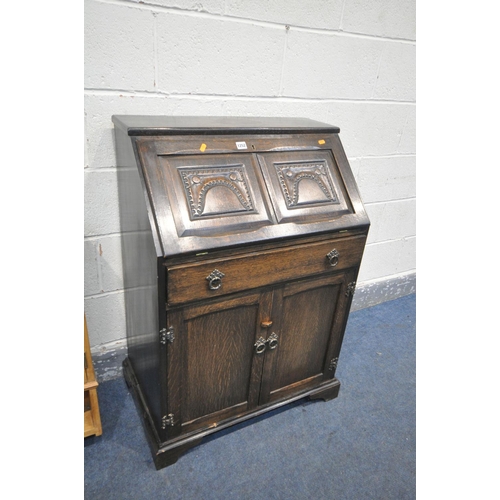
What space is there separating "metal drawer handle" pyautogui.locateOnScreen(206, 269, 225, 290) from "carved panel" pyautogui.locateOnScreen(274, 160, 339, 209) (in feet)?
1.08

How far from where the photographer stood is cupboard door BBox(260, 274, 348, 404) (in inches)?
55.7

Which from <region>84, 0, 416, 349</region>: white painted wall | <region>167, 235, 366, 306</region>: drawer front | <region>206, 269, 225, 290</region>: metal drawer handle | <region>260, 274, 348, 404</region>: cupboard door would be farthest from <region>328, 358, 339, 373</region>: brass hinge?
<region>84, 0, 416, 349</region>: white painted wall

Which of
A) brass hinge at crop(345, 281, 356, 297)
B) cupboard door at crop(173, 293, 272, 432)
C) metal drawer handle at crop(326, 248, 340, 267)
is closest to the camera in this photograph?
cupboard door at crop(173, 293, 272, 432)

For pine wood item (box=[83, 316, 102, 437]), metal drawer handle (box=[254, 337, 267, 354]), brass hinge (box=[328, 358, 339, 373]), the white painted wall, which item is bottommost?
pine wood item (box=[83, 316, 102, 437])

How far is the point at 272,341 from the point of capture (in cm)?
142

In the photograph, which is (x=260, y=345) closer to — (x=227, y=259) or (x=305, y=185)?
(x=227, y=259)

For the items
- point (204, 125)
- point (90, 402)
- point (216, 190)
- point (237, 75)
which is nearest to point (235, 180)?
point (216, 190)

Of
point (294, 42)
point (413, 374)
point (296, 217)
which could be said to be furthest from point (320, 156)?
point (413, 374)

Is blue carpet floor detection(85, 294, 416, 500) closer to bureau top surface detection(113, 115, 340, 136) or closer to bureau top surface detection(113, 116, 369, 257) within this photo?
bureau top surface detection(113, 116, 369, 257)

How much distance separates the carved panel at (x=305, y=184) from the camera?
4.22 feet

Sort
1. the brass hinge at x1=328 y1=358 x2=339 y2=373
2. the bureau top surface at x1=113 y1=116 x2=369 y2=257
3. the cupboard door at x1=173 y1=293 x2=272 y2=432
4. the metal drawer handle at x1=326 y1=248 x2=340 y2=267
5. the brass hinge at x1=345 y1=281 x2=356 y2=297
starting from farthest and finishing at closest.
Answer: the brass hinge at x1=328 y1=358 x2=339 y2=373
the brass hinge at x1=345 y1=281 x2=356 y2=297
the metal drawer handle at x1=326 y1=248 x2=340 y2=267
the cupboard door at x1=173 y1=293 x2=272 y2=432
the bureau top surface at x1=113 y1=116 x2=369 y2=257

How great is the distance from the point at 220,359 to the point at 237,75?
3.65ft

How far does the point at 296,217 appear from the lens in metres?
1.27

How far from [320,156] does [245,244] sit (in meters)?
0.49
